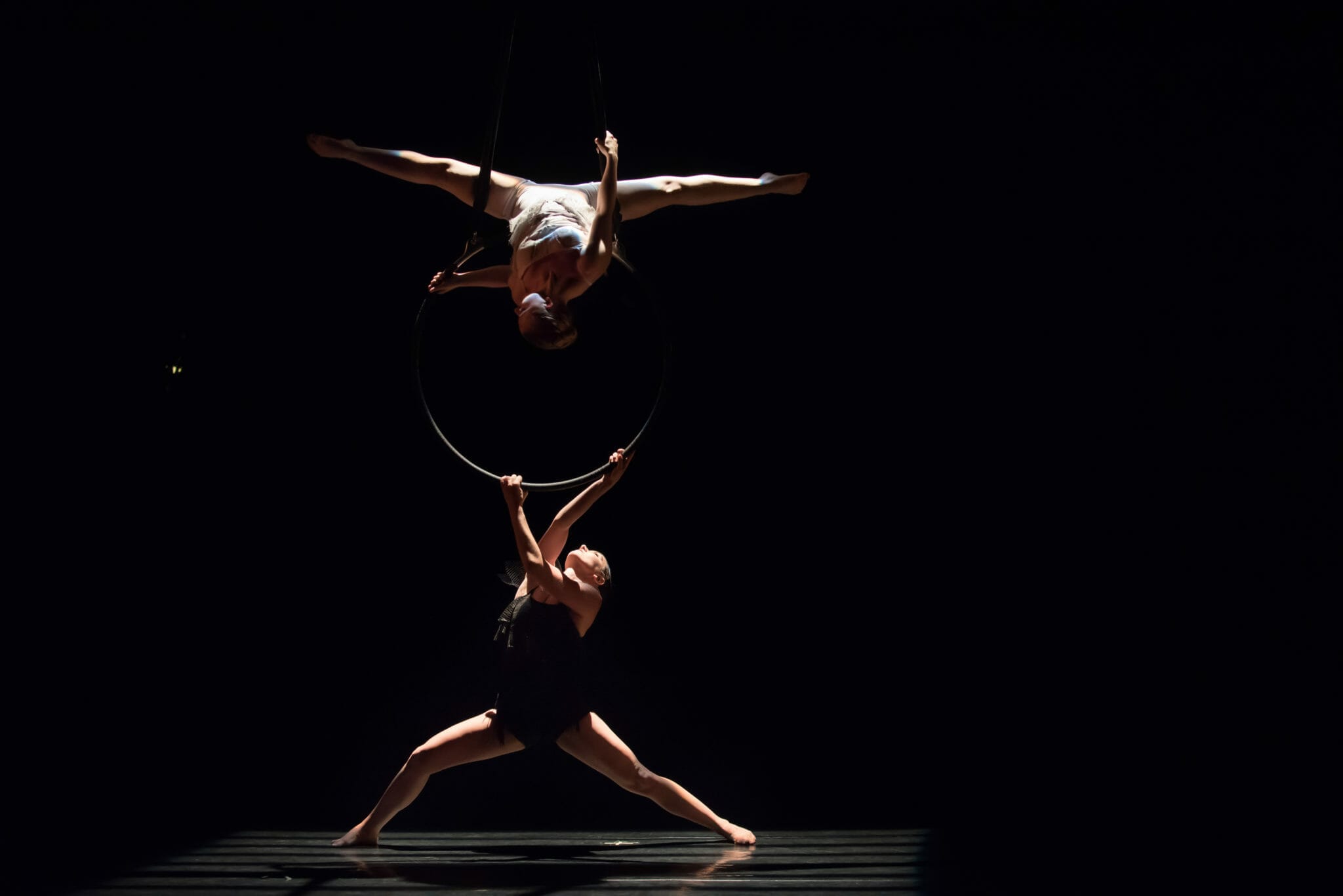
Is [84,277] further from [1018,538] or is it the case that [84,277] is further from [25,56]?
[1018,538]

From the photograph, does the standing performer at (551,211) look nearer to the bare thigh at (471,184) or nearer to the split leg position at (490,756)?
the bare thigh at (471,184)

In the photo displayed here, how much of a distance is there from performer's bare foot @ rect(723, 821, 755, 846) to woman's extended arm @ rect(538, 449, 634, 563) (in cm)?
105

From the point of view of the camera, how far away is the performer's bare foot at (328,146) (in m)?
3.70

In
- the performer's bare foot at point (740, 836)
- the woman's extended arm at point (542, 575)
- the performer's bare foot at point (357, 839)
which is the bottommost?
the performer's bare foot at point (740, 836)

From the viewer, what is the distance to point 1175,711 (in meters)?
4.64

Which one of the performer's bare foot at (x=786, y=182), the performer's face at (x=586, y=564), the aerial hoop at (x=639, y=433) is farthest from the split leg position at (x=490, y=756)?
the performer's bare foot at (x=786, y=182)

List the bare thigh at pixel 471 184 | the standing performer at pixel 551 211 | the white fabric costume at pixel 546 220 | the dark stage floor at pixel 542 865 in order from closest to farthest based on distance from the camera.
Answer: the dark stage floor at pixel 542 865, the standing performer at pixel 551 211, the white fabric costume at pixel 546 220, the bare thigh at pixel 471 184

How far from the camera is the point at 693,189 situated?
3.86 meters

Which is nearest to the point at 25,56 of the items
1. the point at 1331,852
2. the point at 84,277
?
the point at 84,277

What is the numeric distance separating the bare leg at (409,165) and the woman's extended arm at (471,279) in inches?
8.7

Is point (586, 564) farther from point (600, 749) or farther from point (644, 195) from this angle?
point (644, 195)

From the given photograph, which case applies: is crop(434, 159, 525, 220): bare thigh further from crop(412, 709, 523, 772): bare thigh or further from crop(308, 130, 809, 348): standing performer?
crop(412, 709, 523, 772): bare thigh

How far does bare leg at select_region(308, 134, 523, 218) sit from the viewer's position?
146 inches

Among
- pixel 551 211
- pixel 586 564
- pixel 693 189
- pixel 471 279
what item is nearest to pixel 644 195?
pixel 693 189
